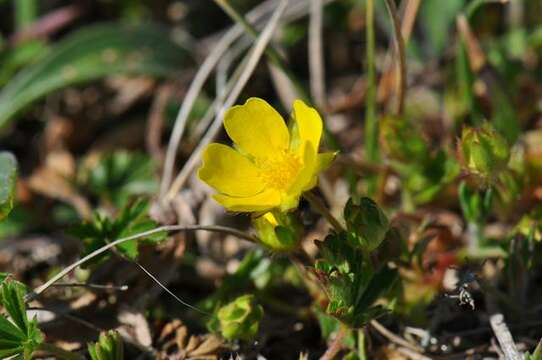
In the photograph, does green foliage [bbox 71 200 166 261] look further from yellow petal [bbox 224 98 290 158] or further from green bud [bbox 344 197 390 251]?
green bud [bbox 344 197 390 251]

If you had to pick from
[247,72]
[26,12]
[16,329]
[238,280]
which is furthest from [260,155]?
[26,12]

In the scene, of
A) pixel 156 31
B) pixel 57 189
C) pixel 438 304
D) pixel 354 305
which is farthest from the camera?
pixel 156 31

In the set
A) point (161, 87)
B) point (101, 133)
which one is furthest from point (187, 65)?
point (101, 133)

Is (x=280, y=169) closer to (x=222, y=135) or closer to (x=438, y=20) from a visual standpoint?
(x=222, y=135)

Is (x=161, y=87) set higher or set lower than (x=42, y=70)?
lower

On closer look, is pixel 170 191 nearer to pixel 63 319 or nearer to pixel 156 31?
pixel 63 319

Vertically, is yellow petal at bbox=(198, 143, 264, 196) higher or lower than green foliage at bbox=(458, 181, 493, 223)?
higher

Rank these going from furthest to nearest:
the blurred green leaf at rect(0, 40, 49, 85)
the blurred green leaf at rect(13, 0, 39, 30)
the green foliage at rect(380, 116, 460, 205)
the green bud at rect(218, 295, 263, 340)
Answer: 1. the blurred green leaf at rect(13, 0, 39, 30)
2. the blurred green leaf at rect(0, 40, 49, 85)
3. the green foliage at rect(380, 116, 460, 205)
4. the green bud at rect(218, 295, 263, 340)

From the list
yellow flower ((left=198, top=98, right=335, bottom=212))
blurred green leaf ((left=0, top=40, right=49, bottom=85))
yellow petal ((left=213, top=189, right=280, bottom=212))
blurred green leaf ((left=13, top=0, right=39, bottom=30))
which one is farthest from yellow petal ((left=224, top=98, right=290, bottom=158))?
blurred green leaf ((left=13, top=0, right=39, bottom=30))
